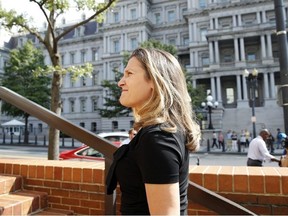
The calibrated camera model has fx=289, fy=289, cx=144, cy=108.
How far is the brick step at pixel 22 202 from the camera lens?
2402 millimetres

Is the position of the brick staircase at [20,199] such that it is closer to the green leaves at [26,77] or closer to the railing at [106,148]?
the railing at [106,148]

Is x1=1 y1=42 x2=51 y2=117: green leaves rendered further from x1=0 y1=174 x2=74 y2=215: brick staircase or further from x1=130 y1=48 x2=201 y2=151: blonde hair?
x1=130 y1=48 x2=201 y2=151: blonde hair

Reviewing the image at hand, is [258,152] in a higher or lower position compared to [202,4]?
lower

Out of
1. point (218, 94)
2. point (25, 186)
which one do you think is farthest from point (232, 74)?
point (25, 186)

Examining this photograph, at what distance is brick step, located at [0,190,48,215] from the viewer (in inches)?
94.6

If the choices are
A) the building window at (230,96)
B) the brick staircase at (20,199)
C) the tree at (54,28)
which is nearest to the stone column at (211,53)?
the building window at (230,96)

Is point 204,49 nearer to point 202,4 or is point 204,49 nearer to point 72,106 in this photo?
point 202,4

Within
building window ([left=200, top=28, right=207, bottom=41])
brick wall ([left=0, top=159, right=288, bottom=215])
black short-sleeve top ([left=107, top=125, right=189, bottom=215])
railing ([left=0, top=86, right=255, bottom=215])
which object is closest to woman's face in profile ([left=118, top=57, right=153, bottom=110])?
black short-sleeve top ([left=107, top=125, right=189, bottom=215])

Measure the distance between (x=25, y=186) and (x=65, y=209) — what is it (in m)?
0.52

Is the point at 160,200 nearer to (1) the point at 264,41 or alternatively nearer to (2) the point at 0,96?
(2) the point at 0,96

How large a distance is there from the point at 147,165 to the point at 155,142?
0.09 meters

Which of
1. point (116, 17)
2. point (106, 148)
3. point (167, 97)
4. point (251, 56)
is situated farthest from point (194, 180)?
point (116, 17)

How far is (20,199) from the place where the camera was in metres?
2.57

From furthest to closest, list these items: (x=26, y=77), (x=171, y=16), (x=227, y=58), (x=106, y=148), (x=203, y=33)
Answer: (x=171, y=16)
(x=203, y=33)
(x=227, y=58)
(x=26, y=77)
(x=106, y=148)
